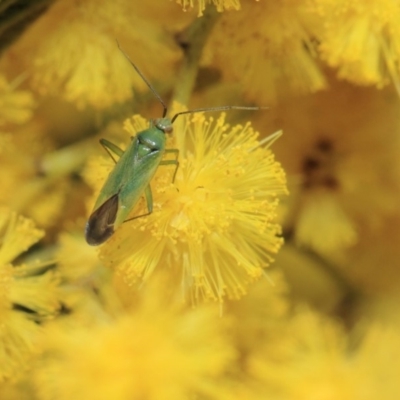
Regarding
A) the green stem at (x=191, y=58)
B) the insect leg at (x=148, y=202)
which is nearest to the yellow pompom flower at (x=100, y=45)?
the green stem at (x=191, y=58)

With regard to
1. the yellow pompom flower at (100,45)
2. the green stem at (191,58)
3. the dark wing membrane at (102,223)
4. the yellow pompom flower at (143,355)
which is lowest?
the yellow pompom flower at (143,355)

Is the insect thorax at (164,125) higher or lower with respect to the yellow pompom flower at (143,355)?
higher

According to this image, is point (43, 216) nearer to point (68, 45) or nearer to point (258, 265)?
point (68, 45)

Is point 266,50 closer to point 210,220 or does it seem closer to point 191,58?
point 191,58

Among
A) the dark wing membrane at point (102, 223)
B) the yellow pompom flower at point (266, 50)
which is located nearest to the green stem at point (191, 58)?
the yellow pompom flower at point (266, 50)

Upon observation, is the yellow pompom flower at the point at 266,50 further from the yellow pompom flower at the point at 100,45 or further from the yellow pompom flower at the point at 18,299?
the yellow pompom flower at the point at 18,299

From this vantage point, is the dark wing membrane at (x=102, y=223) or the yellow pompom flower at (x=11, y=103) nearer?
the dark wing membrane at (x=102, y=223)

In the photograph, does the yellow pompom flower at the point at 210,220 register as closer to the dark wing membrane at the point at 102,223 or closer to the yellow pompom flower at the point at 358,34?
the dark wing membrane at the point at 102,223
